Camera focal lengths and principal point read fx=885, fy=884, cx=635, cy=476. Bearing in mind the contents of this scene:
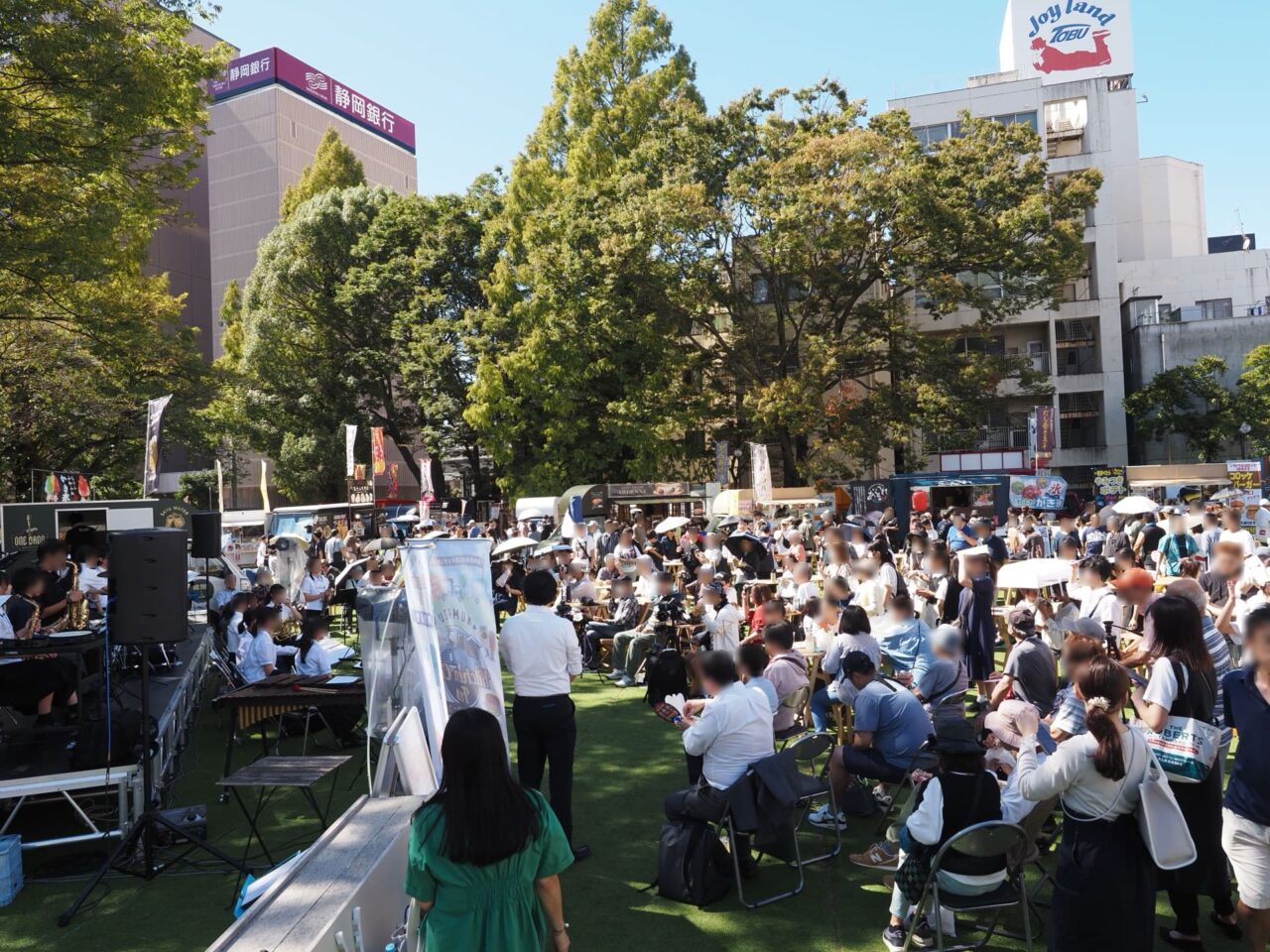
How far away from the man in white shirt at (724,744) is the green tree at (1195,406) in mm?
35032

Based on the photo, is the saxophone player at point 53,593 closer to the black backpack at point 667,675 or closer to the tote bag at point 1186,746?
the black backpack at point 667,675

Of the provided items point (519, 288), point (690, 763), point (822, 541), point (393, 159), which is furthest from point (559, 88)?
point (393, 159)

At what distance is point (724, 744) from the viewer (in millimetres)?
4664

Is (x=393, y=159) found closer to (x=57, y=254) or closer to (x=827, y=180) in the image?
(x=827, y=180)

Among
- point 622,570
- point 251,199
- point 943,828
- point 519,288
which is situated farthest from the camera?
point 251,199

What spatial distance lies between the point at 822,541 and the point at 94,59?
12.8 meters

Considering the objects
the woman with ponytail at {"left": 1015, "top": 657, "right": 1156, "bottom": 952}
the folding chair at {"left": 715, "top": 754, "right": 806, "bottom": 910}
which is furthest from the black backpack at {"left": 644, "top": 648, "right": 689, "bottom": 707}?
the woman with ponytail at {"left": 1015, "top": 657, "right": 1156, "bottom": 952}

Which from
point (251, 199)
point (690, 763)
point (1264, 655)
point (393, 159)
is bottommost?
point (690, 763)

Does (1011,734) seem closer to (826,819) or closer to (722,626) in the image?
(826,819)

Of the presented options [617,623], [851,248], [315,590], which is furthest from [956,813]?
[851,248]

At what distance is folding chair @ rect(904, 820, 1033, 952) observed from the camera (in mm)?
3674

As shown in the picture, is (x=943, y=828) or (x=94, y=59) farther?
(x=94, y=59)

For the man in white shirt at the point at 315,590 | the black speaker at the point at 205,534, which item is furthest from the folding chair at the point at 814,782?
the man in white shirt at the point at 315,590

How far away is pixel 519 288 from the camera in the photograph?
29.8 m
